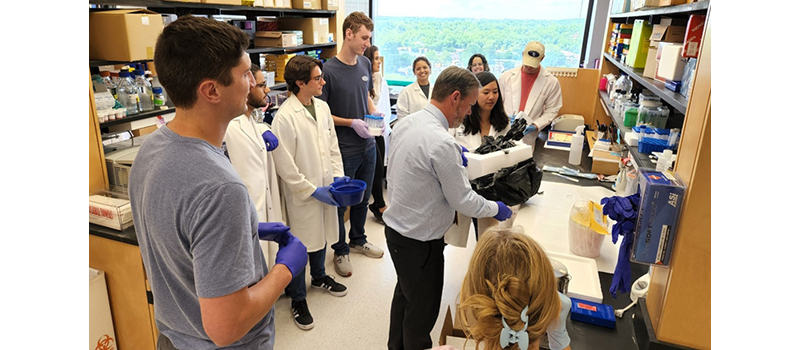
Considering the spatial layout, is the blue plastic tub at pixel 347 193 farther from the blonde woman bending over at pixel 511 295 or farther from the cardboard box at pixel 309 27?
the cardboard box at pixel 309 27

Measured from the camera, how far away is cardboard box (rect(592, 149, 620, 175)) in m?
3.42

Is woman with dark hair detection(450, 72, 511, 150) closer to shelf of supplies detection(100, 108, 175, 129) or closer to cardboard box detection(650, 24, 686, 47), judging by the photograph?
cardboard box detection(650, 24, 686, 47)

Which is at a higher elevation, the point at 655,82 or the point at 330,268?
the point at 655,82

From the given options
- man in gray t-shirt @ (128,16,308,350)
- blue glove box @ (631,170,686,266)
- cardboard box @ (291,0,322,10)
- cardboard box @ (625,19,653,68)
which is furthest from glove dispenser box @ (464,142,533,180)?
cardboard box @ (291,0,322,10)

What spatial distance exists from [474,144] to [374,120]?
773 millimetres

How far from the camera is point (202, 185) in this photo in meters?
1.05

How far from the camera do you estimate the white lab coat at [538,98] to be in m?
4.14

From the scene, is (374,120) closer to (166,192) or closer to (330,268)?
(330,268)

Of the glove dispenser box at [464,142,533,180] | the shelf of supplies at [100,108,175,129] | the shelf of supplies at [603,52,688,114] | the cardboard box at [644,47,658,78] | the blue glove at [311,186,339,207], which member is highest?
the cardboard box at [644,47,658,78]

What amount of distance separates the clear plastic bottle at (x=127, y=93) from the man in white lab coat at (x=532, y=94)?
114 inches

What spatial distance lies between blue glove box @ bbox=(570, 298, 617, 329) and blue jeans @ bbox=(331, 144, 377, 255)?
196cm

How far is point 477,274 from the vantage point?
1352 mm

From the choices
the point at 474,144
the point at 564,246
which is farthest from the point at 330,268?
the point at 564,246

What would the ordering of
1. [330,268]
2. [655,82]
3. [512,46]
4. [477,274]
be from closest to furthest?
[477,274]
[655,82]
[330,268]
[512,46]
